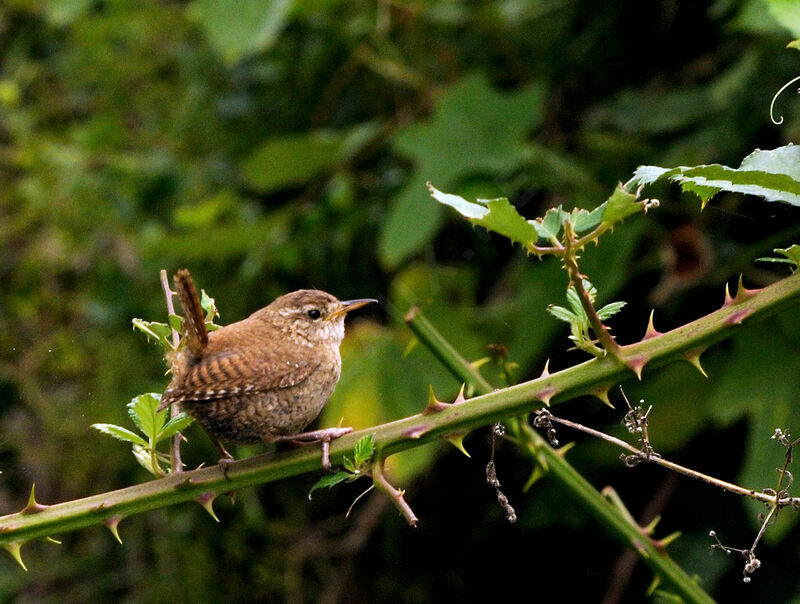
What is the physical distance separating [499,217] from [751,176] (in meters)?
0.30

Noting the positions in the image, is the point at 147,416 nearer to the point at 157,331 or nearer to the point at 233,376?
the point at 157,331

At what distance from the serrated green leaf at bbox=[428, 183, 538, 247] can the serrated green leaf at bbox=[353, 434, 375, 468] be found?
34 centimetres

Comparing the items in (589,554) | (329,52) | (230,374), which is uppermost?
(329,52)

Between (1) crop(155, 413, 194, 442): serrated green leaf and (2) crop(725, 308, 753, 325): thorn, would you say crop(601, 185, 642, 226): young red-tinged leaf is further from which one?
(1) crop(155, 413, 194, 442): serrated green leaf

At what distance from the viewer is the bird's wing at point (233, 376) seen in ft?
5.90

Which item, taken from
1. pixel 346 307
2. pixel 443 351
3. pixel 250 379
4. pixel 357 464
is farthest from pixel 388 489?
pixel 346 307

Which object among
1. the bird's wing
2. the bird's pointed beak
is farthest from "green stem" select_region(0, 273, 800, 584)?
the bird's pointed beak

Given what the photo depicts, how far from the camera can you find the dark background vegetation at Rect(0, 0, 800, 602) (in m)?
3.04

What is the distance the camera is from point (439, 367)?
3.04 metres

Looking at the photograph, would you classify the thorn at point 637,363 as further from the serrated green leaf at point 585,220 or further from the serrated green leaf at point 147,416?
the serrated green leaf at point 147,416

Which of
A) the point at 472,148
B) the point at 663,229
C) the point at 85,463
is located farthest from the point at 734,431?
the point at 85,463

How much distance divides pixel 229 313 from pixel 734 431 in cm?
208

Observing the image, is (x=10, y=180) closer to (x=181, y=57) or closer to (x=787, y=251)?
(x=181, y=57)

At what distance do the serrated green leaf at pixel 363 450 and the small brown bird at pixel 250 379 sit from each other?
1.31ft
